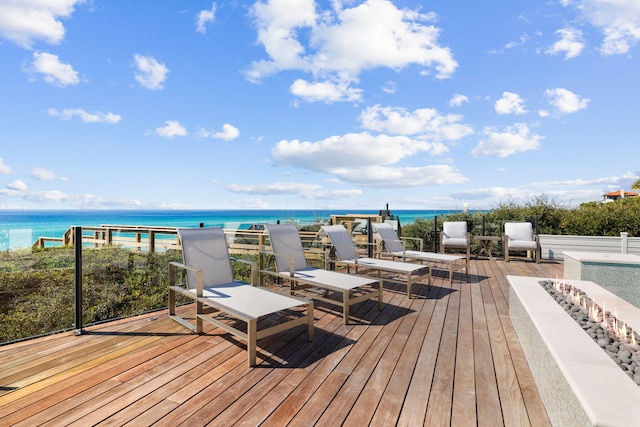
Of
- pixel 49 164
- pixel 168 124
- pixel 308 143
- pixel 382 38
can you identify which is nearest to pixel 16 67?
pixel 168 124

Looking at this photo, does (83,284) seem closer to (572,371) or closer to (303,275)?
(303,275)

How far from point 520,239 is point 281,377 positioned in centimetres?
758

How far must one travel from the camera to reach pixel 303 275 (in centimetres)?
395

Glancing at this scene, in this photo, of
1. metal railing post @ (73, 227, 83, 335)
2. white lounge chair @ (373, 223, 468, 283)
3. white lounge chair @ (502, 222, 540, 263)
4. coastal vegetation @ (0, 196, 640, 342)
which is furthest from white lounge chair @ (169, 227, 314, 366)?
white lounge chair @ (502, 222, 540, 263)

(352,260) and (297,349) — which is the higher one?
(352,260)

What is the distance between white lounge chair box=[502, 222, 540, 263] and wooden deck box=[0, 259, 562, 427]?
5.04 metres

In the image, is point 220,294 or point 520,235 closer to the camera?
point 220,294

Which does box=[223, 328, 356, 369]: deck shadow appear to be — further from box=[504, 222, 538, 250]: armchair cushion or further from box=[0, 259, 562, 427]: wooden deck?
box=[504, 222, 538, 250]: armchair cushion

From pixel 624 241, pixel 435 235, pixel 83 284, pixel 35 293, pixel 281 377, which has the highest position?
pixel 435 235

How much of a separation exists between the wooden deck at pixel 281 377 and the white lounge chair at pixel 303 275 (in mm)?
335

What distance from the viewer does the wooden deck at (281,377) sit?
181 centimetres

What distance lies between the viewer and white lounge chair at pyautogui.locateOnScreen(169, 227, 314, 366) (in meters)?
2.64

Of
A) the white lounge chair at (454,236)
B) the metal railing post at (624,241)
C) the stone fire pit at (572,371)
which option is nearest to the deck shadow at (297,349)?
the stone fire pit at (572,371)

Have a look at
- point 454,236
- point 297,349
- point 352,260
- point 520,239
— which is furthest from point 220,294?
point 520,239
